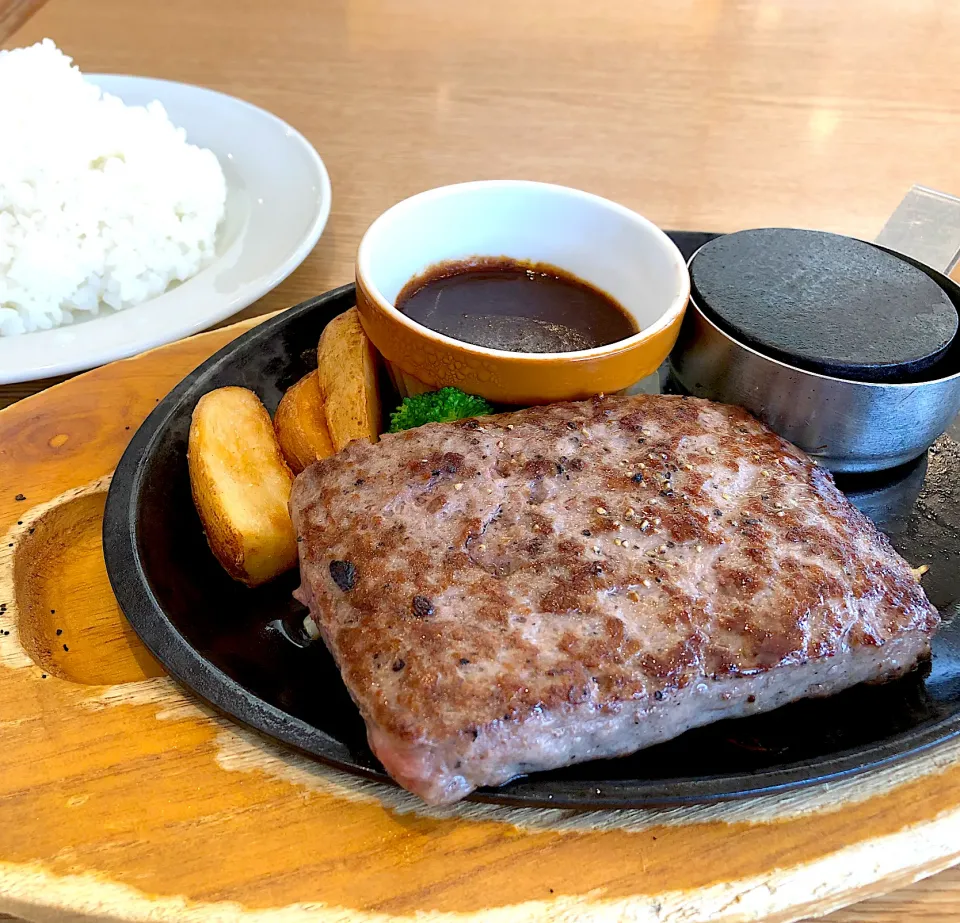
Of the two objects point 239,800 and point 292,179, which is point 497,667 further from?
point 292,179

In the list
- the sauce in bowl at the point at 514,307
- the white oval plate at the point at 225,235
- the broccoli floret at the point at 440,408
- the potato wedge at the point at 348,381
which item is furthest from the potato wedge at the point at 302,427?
the white oval plate at the point at 225,235

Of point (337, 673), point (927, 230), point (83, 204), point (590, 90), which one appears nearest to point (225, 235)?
point (83, 204)

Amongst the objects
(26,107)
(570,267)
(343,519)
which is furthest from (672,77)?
(343,519)

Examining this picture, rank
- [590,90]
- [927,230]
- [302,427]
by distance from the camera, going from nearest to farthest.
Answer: [302,427], [927,230], [590,90]

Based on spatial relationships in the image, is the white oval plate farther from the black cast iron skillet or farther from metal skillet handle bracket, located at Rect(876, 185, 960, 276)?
metal skillet handle bracket, located at Rect(876, 185, 960, 276)

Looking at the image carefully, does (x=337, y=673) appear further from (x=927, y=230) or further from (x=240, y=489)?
(x=927, y=230)

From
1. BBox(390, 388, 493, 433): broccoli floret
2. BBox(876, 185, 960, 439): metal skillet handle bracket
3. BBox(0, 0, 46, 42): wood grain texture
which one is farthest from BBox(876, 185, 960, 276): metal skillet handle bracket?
BBox(0, 0, 46, 42): wood grain texture

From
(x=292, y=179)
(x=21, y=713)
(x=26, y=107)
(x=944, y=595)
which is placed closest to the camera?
(x=21, y=713)
